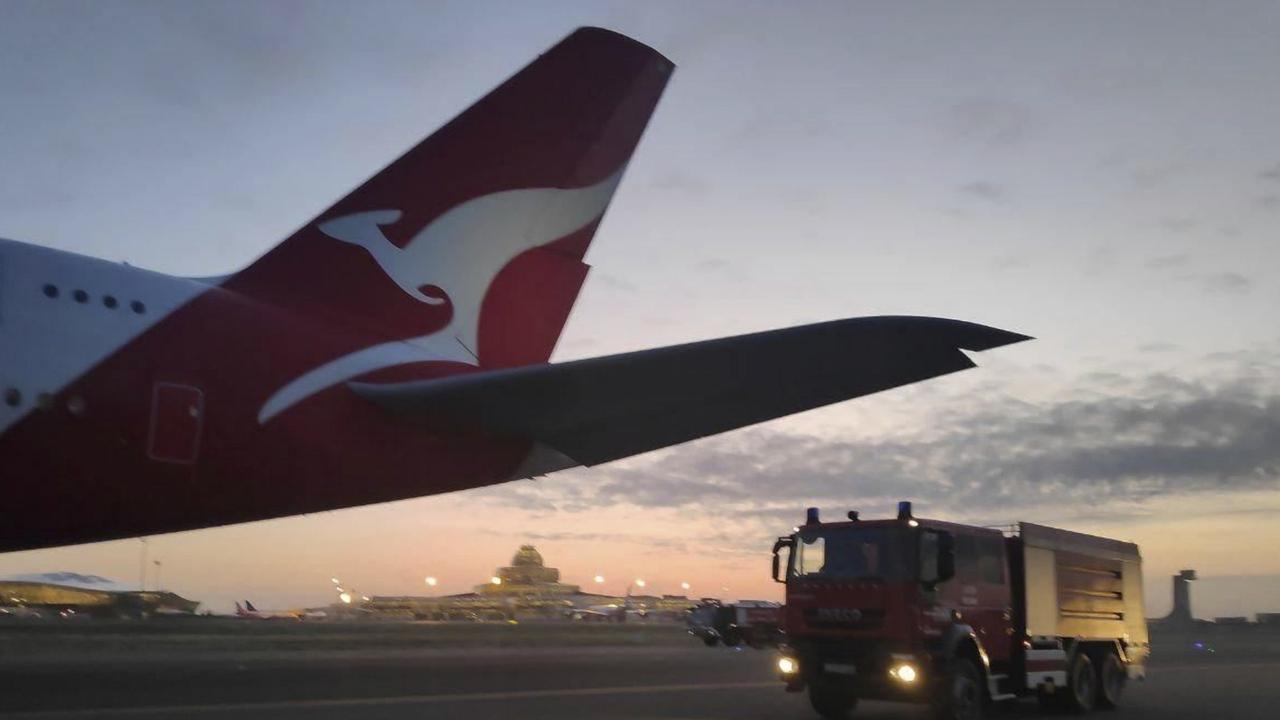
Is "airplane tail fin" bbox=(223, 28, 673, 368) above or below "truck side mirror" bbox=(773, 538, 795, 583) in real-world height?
above

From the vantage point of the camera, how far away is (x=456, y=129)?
35.1 ft

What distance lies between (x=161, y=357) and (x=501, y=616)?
3048 inches

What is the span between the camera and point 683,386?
24.4 ft

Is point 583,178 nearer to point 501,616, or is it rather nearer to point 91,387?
point 91,387

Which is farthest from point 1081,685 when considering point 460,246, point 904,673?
point 460,246

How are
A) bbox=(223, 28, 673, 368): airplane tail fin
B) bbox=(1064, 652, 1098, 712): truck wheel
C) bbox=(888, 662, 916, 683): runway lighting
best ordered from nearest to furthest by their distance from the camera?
bbox=(223, 28, 673, 368): airplane tail fin
bbox=(888, 662, 916, 683): runway lighting
bbox=(1064, 652, 1098, 712): truck wheel

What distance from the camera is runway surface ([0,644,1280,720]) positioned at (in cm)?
1372

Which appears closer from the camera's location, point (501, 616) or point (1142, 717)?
point (1142, 717)

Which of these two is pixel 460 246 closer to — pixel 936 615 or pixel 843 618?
pixel 843 618

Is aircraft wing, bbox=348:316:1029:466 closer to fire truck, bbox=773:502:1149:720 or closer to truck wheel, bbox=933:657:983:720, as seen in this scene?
fire truck, bbox=773:502:1149:720

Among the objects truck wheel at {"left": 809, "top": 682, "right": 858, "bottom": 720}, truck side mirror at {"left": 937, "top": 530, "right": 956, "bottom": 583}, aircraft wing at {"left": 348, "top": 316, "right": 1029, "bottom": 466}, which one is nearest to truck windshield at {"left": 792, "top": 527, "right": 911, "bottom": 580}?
truck side mirror at {"left": 937, "top": 530, "right": 956, "bottom": 583}

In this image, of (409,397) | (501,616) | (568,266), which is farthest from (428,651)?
(501,616)

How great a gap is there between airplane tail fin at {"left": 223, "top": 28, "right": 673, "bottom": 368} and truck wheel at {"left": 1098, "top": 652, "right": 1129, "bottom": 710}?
437 inches

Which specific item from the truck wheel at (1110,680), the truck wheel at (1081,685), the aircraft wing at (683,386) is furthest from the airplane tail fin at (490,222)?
the truck wheel at (1110,680)
